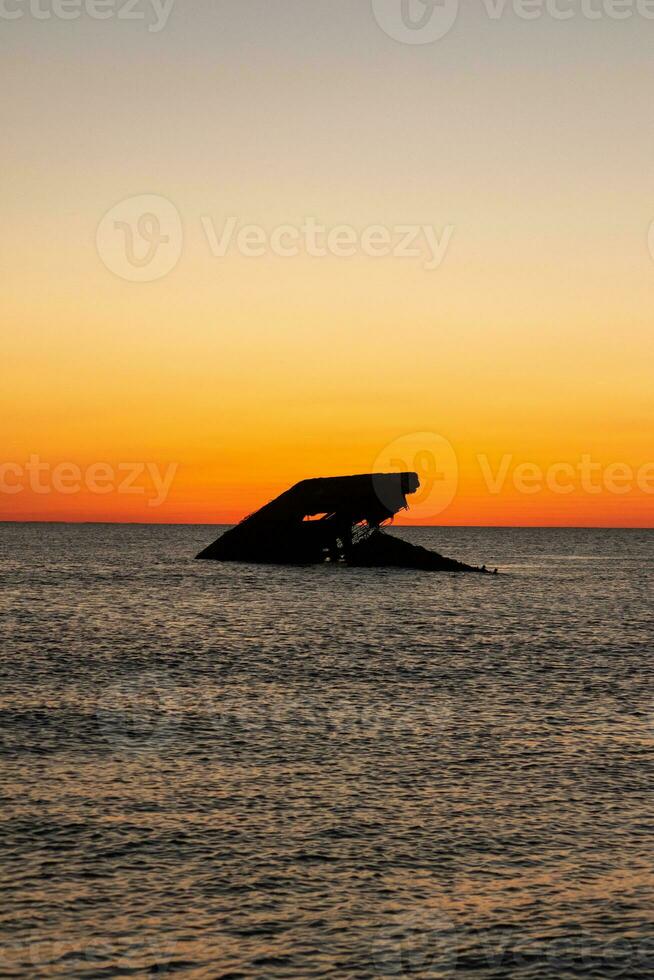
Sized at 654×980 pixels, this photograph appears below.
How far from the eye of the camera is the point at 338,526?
74.0m

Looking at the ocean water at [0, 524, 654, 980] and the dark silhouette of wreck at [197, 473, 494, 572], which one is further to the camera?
the dark silhouette of wreck at [197, 473, 494, 572]

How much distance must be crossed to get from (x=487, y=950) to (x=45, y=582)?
70134 millimetres

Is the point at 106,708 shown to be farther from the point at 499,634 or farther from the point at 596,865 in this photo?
the point at 499,634

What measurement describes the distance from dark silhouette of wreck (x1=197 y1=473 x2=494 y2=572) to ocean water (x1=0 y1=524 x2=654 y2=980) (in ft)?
101

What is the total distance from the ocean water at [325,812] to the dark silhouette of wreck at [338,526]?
30.8m

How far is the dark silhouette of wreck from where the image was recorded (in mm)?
68875

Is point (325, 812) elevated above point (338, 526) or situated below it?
below

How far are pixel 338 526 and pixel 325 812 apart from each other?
191 ft

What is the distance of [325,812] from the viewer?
15953 mm

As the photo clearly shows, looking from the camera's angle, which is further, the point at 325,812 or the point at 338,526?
the point at 338,526

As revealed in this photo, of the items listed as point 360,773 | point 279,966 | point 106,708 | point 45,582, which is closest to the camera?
point 279,966

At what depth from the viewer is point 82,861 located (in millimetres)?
13531

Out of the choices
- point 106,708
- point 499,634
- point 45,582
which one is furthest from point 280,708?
point 45,582

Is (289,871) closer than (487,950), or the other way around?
(487,950)
